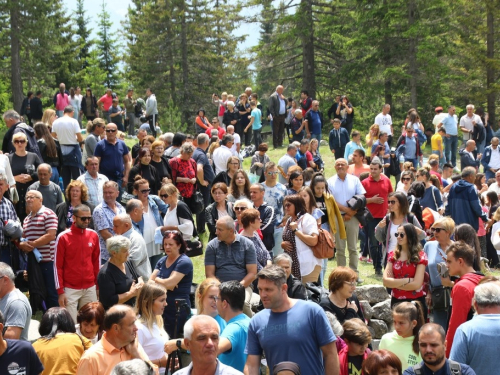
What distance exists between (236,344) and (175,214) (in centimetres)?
444

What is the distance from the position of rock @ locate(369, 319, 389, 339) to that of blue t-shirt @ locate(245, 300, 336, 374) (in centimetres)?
440

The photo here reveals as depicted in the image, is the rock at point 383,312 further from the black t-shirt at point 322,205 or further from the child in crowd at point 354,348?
the child in crowd at point 354,348

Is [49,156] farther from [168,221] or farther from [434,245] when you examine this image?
[434,245]

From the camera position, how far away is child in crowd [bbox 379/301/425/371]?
6246mm

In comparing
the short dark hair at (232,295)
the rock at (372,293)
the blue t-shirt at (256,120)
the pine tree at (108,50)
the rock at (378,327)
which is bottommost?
the rock at (378,327)

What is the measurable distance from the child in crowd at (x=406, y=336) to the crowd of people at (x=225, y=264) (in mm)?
17

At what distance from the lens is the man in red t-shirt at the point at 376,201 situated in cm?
1162

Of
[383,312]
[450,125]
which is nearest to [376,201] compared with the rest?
[383,312]

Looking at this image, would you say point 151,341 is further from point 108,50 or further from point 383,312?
point 108,50

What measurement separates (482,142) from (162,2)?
76.4ft

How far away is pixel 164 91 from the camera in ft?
140

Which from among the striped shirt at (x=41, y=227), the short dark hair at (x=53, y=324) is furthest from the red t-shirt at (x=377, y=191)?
the short dark hair at (x=53, y=324)

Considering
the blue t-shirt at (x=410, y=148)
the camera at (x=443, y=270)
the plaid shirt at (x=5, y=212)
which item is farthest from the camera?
the blue t-shirt at (x=410, y=148)

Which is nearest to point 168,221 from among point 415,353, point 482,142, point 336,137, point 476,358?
point 415,353
